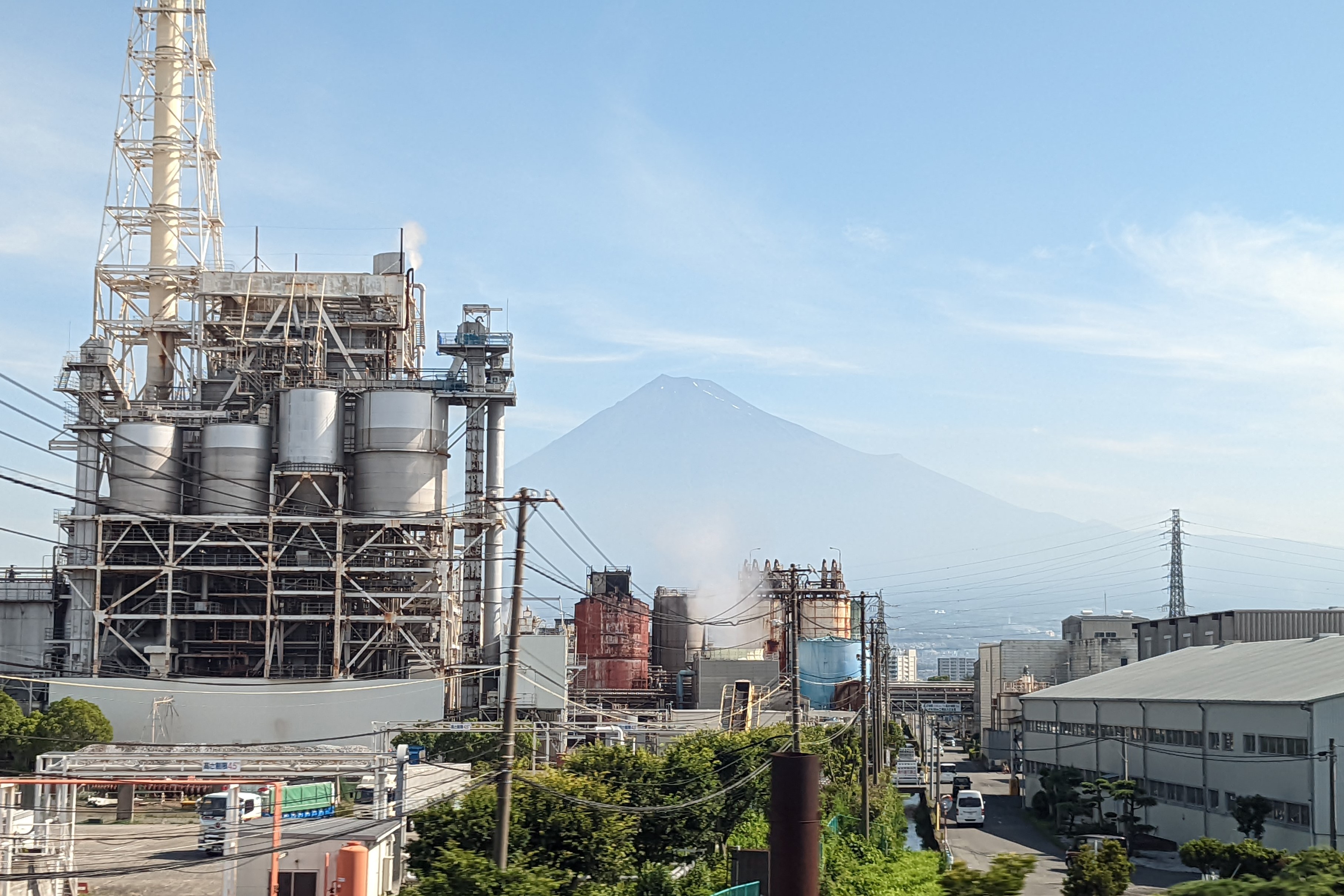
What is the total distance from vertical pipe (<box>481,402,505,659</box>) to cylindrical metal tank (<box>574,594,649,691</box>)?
14.1 metres

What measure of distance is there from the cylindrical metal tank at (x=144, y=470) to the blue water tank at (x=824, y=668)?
44.1m

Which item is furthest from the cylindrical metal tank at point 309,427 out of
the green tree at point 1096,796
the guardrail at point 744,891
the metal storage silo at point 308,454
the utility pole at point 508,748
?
the utility pole at point 508,748

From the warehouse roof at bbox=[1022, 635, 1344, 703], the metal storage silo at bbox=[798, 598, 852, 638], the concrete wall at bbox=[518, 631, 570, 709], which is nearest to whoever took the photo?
the warehouse roof at bbox=[1022, 635, 1344, 703]

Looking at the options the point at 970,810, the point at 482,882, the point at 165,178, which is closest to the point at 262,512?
the point at 165,178

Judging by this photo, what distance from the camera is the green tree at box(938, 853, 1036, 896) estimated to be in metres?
16.4

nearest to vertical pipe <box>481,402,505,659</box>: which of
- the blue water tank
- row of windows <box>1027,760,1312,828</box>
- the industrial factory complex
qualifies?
the industrial factory complex

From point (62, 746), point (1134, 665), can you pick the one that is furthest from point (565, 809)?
point (1134, 665)

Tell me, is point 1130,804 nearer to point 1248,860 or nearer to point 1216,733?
point 1216,733

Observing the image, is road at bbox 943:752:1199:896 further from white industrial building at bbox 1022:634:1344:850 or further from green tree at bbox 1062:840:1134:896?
white industrial building at bbox 1022:634:1344:850

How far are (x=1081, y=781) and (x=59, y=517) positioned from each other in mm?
57446

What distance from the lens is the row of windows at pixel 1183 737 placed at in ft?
149

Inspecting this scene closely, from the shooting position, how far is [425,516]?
74.0 meters

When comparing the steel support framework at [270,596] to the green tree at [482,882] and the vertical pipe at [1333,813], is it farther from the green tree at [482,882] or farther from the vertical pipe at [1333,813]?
the green tree at [482,882]

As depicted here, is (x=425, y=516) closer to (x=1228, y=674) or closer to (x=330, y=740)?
(x=330, y=740)
